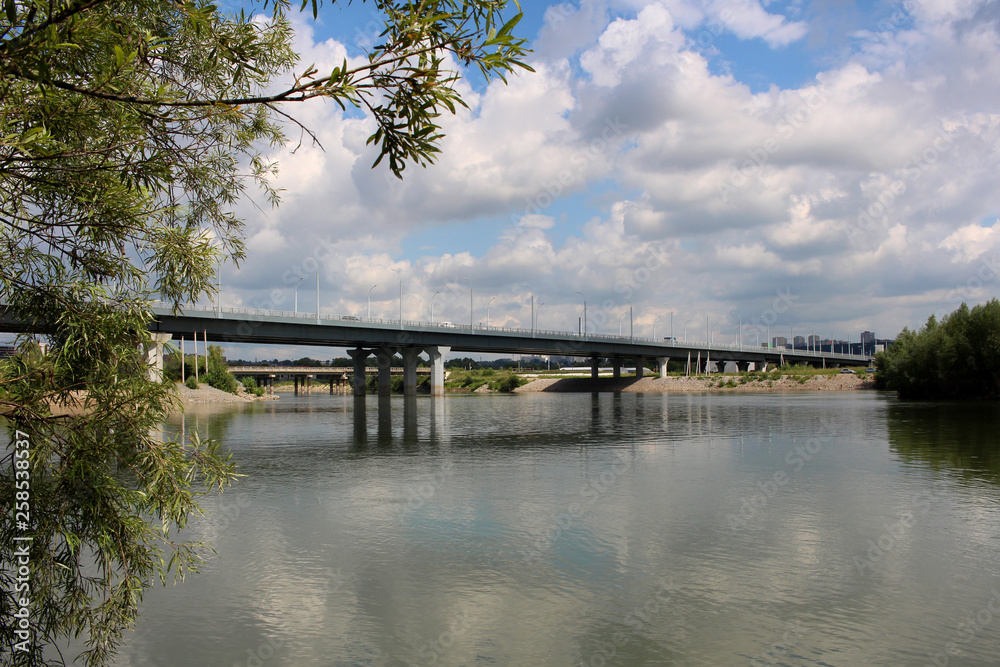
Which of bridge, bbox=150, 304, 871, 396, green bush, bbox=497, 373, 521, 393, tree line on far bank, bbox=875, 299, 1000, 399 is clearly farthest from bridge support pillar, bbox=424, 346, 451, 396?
tree line on far bank, bbox=875, 299, 1000, 399

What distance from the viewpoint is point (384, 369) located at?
12188 cm

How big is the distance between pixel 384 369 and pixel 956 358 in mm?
88407

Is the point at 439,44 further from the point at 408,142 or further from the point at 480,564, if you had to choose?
the point at 480,564

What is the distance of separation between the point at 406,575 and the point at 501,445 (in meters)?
21.5

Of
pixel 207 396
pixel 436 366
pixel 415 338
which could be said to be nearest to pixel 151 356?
pixel 207 396

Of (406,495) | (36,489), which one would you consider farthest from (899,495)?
(36,489)

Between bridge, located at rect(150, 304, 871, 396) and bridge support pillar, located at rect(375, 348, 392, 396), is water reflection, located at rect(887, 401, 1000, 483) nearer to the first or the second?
bridge, located at rect(150, 304, 871, 396)

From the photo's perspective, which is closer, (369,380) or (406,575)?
(406,575)

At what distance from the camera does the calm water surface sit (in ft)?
32.8

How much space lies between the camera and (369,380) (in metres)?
184

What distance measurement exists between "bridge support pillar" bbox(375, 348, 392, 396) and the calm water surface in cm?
9443
